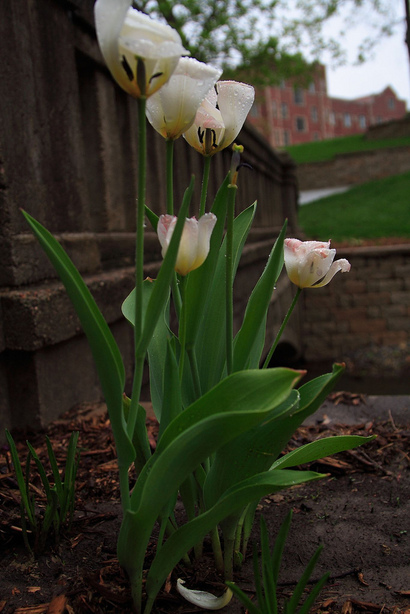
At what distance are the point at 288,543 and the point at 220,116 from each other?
905mm

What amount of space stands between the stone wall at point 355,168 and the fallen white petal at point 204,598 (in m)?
20.7

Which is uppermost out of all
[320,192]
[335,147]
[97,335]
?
[335,147]

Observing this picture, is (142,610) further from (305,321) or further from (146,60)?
(305,321)

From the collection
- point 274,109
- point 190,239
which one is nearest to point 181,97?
point 190,239

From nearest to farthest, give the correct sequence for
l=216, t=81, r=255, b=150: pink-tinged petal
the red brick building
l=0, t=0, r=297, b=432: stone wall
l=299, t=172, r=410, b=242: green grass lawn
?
l=216, t=81, r=255, b=150: pink-tinged petal < l=0, t=0, r=297, b=432: stone wall < l=299, t=172, r=410, b=242: green grass lawn < the red brick building

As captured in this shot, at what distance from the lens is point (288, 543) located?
1.21m

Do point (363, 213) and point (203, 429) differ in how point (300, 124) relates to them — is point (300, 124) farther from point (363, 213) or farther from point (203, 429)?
point (203, 429)

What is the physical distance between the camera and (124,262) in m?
2.65

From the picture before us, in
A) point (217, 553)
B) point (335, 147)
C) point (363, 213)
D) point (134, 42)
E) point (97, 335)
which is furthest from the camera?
point (335, 147)

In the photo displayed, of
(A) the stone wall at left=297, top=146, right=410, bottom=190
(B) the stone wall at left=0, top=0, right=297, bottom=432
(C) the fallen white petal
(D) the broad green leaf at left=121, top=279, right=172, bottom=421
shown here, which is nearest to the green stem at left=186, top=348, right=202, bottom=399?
(D) the broad green leaf at left=121, top=279, right=172, bottom=421

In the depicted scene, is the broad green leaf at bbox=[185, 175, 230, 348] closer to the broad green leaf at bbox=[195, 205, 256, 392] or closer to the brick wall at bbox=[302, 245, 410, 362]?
the broad green leaf at bbox=[195, 205, 256, 392]

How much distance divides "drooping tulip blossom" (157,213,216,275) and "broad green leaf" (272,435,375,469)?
0.41 metres

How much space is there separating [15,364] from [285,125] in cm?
4570

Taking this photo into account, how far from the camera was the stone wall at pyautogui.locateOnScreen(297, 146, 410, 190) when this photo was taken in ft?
65.0
